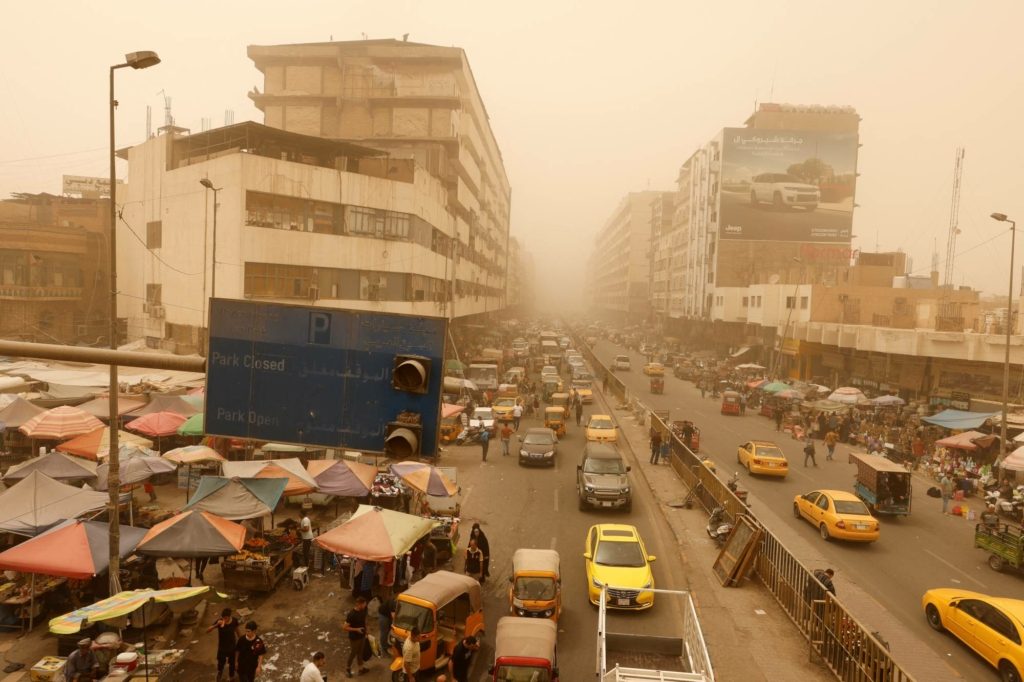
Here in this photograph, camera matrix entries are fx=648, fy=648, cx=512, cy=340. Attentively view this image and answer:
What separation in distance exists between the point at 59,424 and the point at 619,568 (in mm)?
18889

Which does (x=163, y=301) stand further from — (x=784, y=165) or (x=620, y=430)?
(x=784, y=165)

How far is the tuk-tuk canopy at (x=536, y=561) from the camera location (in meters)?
13.5

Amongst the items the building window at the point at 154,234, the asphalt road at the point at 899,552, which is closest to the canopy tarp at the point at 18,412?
the building window at the point at 154,234

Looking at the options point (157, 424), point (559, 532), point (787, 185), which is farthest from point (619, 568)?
point (787, 185)

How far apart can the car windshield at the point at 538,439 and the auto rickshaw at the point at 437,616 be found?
15169 millimetres

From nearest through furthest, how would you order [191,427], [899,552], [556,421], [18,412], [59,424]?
1. [899,552]
2. [59,424]
3. [191,427]
4. [18,412]
5. [556,421]

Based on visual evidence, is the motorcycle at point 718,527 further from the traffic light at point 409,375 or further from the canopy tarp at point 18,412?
the canopy tarp at point 18,412

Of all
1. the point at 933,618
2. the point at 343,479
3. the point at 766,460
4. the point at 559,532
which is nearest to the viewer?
the point at 933,618

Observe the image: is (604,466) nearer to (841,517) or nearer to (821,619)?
(841,517)

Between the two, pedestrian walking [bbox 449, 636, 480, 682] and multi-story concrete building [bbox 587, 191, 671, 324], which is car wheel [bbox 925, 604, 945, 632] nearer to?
pedestrian walking [bbox 449, 636, 480, 682]

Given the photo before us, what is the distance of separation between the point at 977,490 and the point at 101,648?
95.4 feet

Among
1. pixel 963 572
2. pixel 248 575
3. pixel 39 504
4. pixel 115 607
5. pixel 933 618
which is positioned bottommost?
pixel 963 572

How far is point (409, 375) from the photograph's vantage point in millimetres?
6477

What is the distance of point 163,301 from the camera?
37812mm
